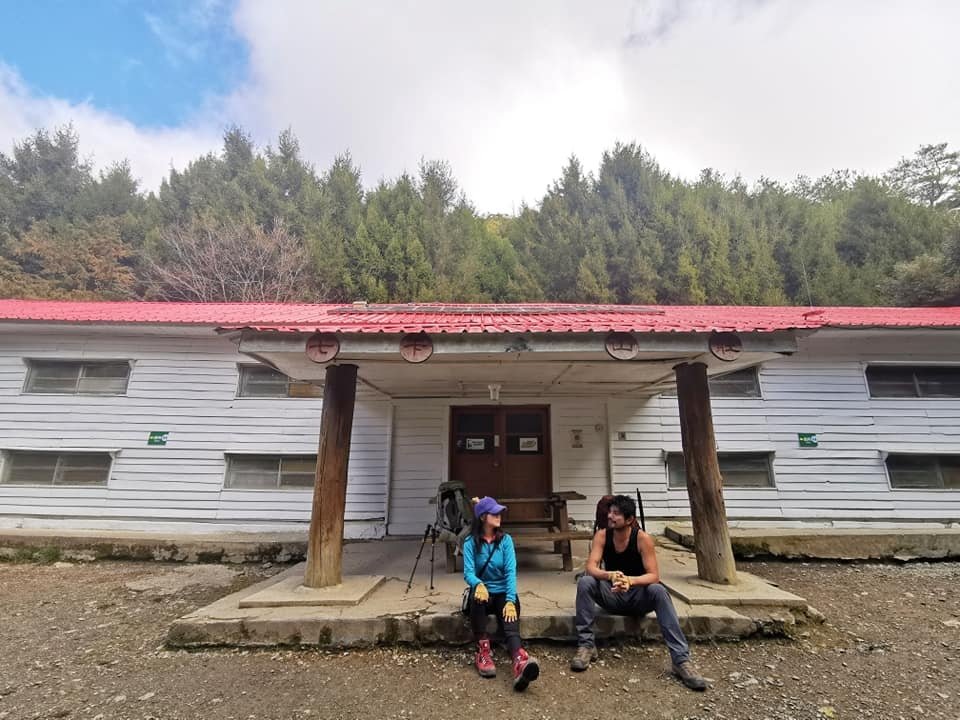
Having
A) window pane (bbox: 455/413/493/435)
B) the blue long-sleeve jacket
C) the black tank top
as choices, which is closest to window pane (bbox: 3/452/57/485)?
window pane (bbox: 455/413/493/435)

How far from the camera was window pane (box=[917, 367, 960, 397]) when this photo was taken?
7.43 meters

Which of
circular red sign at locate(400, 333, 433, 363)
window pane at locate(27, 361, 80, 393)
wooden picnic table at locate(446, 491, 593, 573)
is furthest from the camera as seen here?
window pane at locate(27, 361, 80, 393)

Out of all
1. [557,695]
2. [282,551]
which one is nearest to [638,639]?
[557,695]

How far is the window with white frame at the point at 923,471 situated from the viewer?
23.5 ft

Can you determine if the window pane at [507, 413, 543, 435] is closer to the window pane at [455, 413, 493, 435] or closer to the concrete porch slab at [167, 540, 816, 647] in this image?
the window pane at [455, 413, 493, 435]

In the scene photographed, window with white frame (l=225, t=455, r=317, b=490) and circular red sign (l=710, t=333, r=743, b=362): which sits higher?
circular red sign (l=710, t=333, r=743, b=362)

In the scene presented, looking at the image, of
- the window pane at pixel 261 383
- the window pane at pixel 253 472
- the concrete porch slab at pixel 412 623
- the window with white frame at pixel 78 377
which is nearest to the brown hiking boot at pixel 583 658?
the concrete porch slab at pixel 412 623

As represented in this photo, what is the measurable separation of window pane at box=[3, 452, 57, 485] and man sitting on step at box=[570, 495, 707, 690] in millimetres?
8964

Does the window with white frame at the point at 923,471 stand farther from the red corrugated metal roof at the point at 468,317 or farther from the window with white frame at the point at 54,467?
the window with white frame at the point at 54,467

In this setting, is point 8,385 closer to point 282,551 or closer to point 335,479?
point 282,551

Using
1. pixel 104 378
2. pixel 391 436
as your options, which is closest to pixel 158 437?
pixel 104 378

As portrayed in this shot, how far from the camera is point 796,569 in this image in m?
A: 5.66

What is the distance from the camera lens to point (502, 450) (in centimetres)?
721

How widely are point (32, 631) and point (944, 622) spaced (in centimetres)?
852
